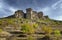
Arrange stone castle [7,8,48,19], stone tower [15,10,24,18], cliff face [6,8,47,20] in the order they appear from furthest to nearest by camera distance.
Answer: stone tower [15,10,24,18]
stone castle [7,8,48,19]
cliff face [6,8,47,20]

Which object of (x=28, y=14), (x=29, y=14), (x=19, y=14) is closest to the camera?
(x=19, y=14)

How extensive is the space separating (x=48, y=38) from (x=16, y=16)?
99.2m

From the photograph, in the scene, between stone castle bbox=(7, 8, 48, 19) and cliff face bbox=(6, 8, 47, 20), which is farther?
stone castle bbox=(7, 8, 48, 19)

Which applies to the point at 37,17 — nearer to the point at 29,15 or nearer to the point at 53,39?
the point at 29,15

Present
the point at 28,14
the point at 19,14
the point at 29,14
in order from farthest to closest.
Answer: the point at 28,14 < the point at 29,14 < the point at 19,14

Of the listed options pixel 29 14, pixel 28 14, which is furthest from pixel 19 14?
pixel 29 14

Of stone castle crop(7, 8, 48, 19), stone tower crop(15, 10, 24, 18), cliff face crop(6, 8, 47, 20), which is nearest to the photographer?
cliff face crop(6, 8, 47, 20)

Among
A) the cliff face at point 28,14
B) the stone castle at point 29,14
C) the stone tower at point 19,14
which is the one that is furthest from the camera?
the stone tower at point 19,14

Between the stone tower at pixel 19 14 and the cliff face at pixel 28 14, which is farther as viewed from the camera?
the stone tower at pixel 19 14

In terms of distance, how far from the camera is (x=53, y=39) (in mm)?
37625

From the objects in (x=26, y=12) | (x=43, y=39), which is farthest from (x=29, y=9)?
(x=43, y=39)

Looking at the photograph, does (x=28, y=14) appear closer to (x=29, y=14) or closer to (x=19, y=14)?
(x=29, y=14)

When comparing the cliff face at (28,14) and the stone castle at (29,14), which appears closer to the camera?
the cliff face at (28,14)

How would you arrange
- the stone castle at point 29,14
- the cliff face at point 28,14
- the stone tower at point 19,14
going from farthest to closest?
the stone tower at point 19,14 → the stone castle at point 29,14 → the cliff face at point 28,14
